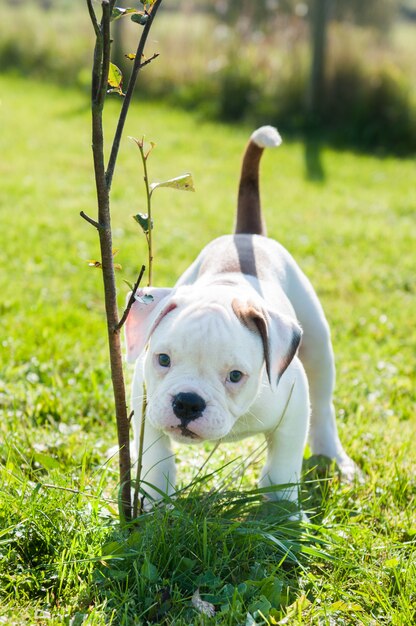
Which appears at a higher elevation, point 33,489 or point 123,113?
point 123,113

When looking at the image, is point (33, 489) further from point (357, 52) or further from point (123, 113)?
point (357, 52)

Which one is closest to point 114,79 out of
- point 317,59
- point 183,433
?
point 183,433

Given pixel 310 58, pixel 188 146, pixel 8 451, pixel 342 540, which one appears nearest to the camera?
pixel 342 540

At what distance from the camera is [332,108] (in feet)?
37.2

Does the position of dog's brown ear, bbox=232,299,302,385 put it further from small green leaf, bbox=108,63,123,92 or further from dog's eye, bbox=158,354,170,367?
small green leaf, bbox=108,63,123,92

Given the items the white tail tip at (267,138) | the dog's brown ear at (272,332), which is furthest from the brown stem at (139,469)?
the white tail tip at (267,138)

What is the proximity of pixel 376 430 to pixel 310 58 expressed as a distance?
27.7ft

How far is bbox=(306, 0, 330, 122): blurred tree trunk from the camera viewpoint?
36.9ft

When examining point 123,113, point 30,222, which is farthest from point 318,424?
point 30,222

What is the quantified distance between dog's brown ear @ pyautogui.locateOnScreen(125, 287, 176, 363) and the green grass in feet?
1.51

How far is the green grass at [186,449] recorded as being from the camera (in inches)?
101

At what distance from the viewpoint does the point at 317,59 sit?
1132cm

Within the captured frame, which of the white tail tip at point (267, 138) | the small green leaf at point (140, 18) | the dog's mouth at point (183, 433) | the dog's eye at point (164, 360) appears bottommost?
the dog's mouth at point (183, 433)

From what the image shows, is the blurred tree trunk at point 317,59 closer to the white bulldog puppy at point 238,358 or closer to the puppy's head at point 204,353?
the white bulldog puppy at point 238,358
